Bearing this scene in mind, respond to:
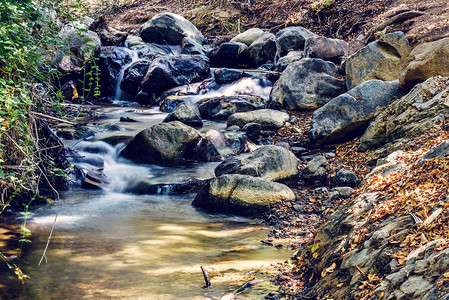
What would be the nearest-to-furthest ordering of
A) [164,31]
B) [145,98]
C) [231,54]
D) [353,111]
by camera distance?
1. [353,111]
2. [145,98]
3. [231,54]
4. [164,31]

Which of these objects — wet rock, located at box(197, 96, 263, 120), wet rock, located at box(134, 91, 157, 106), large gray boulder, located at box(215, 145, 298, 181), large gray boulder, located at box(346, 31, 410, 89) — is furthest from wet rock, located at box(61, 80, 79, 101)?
large gray boulder, located at box(346, 31, 410, 89)

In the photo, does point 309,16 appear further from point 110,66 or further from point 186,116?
point 186,116

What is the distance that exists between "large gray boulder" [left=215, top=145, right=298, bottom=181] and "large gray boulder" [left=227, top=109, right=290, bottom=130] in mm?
2931

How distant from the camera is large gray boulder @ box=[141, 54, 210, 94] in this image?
1570 centimetres

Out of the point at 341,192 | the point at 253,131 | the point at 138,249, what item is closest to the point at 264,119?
the point at 253,131

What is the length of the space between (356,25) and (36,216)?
47.3 feet

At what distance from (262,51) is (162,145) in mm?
9294

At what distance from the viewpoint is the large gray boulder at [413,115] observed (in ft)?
22.1

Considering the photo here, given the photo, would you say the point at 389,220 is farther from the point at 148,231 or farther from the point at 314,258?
the point at 148,231

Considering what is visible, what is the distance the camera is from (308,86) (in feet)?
38.7

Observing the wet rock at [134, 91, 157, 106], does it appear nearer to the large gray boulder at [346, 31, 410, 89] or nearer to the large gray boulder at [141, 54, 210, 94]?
the large gray boulder at [141, 54, 210, 94]

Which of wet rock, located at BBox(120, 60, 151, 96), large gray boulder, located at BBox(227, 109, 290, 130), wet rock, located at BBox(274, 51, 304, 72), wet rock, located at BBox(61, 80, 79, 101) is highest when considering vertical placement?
wet rock, located at BBox(274, 51, 304, 72)

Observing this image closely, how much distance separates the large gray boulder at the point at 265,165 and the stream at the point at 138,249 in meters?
0.87

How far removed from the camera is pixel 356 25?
16.3 m
